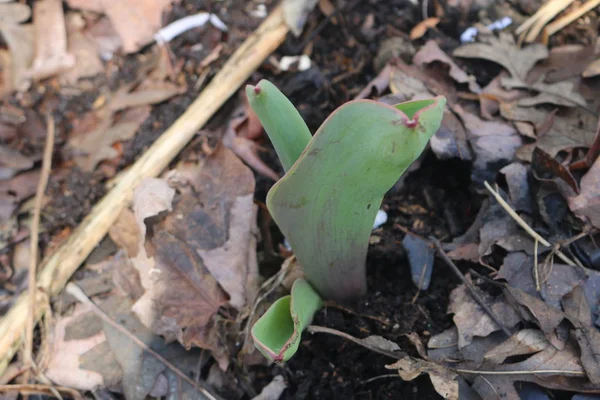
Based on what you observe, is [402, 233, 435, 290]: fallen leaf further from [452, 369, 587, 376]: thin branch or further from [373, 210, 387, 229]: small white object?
[452, 369, 587, 376]: thin branch

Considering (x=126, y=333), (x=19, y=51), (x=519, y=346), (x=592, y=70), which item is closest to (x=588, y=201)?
(x=519, y=346)

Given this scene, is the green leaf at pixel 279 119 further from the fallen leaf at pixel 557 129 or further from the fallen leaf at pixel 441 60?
the fallen leaf at pixel 441 60

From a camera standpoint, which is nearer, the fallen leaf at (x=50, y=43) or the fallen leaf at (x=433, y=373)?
the fallen leaf at (x=433, y=373)

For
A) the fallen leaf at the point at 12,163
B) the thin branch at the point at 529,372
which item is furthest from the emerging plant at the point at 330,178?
the fallen leaf at the point at 12,163

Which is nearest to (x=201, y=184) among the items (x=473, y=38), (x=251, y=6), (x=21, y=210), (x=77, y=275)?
(x=77, y=275)

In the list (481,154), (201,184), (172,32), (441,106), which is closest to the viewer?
(441,106)

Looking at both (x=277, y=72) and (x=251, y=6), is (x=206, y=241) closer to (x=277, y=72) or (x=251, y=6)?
(x=277, y=72)

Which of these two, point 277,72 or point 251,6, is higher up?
point 251,6
